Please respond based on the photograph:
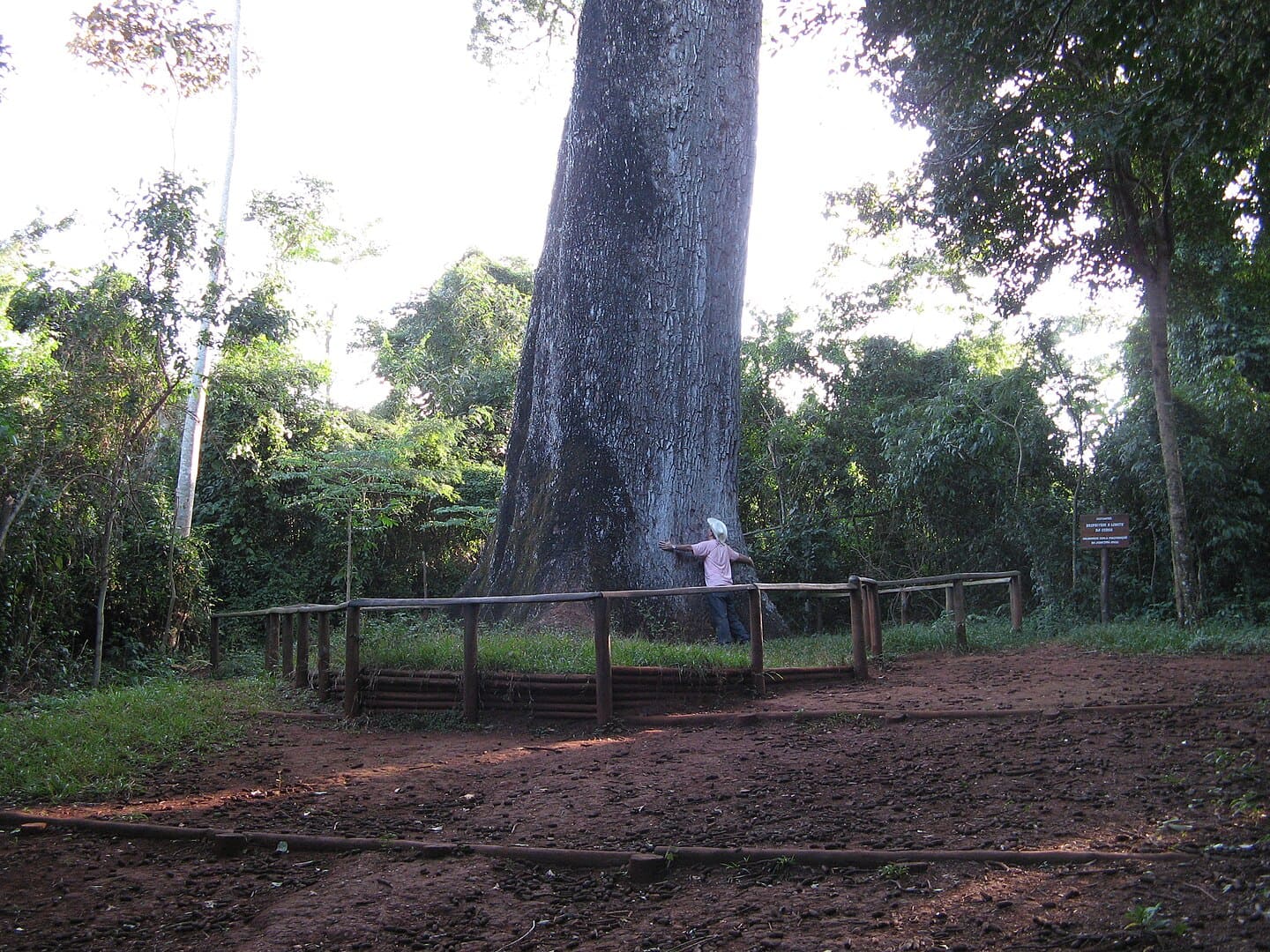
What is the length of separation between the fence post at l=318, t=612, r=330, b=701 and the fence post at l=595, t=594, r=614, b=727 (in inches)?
96.6

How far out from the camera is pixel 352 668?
6848mm

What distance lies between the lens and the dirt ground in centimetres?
311

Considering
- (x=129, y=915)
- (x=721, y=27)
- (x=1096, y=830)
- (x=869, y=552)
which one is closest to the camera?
(x=129, y=915)

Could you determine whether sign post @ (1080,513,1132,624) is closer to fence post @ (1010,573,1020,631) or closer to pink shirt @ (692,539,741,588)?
fence post @ (1010,573,1020,631)

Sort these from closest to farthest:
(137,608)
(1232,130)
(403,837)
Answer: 1. (403,837)
2. (1232,130)
3. (137,608)

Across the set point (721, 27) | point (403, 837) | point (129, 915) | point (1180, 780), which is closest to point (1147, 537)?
point (721, 27)

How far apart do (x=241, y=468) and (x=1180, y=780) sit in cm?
1528

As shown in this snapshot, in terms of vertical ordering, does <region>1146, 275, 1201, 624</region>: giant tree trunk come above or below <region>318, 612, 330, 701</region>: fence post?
above

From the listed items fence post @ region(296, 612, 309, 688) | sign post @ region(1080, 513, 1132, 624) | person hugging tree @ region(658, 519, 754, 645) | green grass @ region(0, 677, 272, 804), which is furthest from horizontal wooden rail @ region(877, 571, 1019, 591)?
green grass @ region(0, 677, 272, 804)

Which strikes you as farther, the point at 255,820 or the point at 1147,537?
the point at 1147,537

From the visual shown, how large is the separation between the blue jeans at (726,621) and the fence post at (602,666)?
7.92ft

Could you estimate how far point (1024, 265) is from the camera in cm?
1282

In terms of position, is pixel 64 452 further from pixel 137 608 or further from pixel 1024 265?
pixel 1024 265

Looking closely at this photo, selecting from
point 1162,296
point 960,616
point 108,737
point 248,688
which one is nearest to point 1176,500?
point 1162,296
